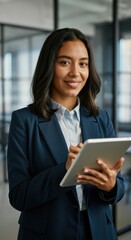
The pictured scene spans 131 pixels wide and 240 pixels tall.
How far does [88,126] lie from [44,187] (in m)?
0.32

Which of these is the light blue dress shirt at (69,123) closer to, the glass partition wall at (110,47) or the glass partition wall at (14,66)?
the glass partition wall at (110,47)

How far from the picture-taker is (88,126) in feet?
4.06

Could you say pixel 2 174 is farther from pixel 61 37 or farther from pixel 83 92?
pixel 61 37

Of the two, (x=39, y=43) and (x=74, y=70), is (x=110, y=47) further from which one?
(x=74, y=70)

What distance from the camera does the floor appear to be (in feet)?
8.83

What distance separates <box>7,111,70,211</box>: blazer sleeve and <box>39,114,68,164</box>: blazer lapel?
0.15 feet

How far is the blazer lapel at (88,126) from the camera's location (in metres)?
1.21

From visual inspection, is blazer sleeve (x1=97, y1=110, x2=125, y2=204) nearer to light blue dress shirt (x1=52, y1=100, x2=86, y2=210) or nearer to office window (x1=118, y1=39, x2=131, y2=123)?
light blue dress shirt (x1=52, y1=100, x2=86, y2=210)

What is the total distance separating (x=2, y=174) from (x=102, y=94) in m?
1.62

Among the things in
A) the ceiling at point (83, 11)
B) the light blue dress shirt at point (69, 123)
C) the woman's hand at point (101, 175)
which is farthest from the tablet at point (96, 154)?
the ceiling at point (83, 11)

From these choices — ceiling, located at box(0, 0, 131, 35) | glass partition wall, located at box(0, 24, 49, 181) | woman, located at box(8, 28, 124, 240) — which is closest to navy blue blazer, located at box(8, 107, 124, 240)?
woman, located at box(8, 28, 124, 240)

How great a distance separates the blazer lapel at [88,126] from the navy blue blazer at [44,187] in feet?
0.34

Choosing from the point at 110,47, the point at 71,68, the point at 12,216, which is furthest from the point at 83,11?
the point at 71,68

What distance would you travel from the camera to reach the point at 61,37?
3.78 feet
